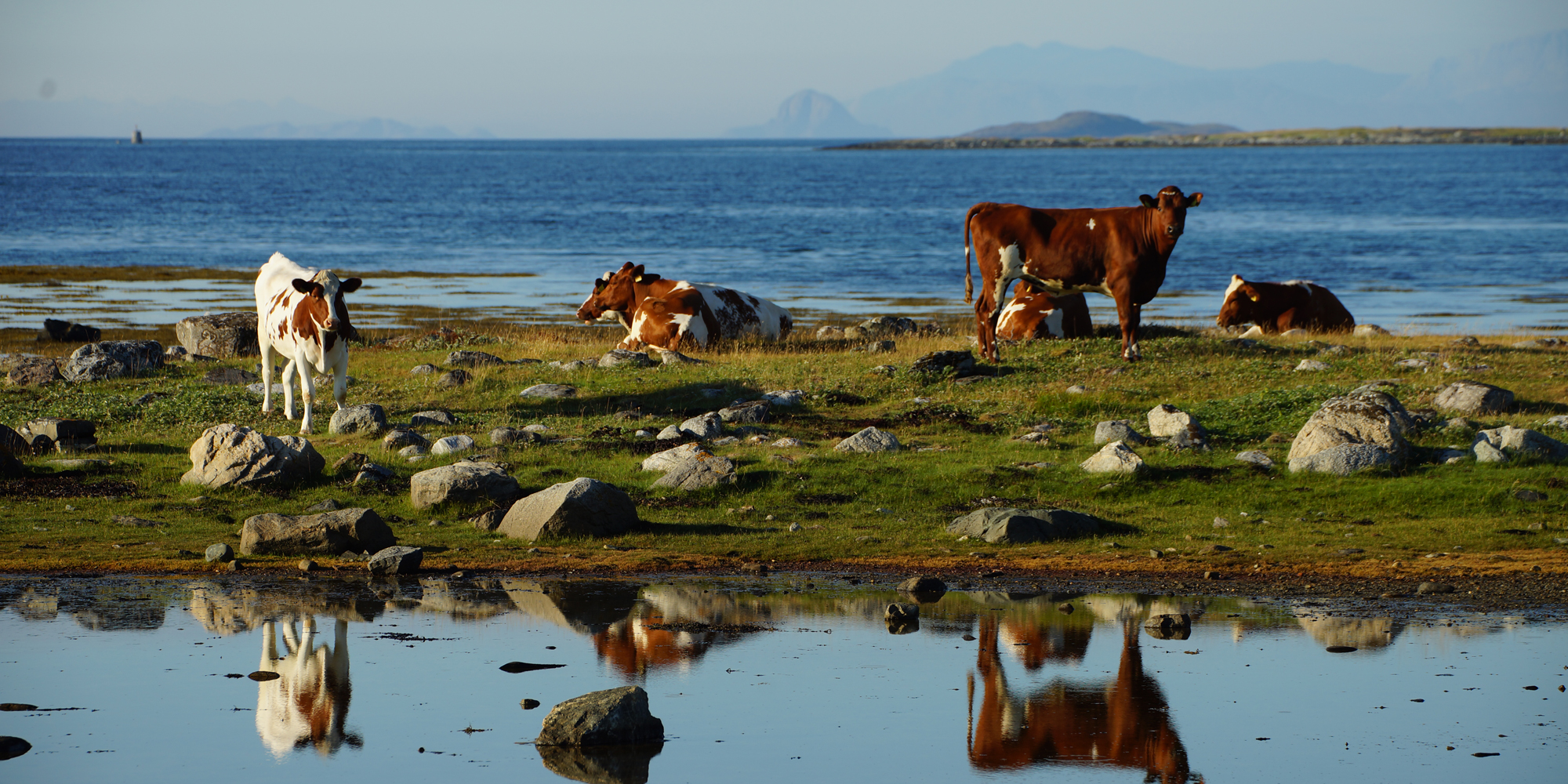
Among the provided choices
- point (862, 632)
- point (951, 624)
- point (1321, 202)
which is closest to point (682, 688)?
point (862, 632)

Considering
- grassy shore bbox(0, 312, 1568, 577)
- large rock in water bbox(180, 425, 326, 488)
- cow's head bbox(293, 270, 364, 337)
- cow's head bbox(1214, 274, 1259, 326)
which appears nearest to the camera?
grassy shore bbox(0, 312, 1568, 577)

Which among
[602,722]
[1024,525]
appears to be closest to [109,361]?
[1024,525]

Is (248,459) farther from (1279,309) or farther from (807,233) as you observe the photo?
(807,233)

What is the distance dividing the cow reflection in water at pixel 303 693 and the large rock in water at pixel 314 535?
234 centimetres

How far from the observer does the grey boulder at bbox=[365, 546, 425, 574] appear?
42.6ft

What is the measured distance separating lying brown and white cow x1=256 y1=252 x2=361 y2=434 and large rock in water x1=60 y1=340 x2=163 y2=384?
194 inches

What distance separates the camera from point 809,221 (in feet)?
317

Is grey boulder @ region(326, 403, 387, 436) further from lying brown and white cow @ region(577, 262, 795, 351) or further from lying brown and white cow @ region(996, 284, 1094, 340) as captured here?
lying brown and white cow @ region(996, 284, 1094, 340)

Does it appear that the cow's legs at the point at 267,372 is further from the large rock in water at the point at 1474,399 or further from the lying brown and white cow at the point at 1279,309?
the lying brown and white cow at the point at 1279,309

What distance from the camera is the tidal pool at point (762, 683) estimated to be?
829 cm

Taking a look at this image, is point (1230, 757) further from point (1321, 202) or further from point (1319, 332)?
point (1321, 202)

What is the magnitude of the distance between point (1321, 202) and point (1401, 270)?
58.5 meters

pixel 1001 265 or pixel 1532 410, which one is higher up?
pixel 1001 265

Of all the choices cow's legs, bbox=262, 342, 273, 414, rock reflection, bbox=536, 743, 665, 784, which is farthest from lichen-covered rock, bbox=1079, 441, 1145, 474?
cow's legs, bbox=262, 342, 273, 414
